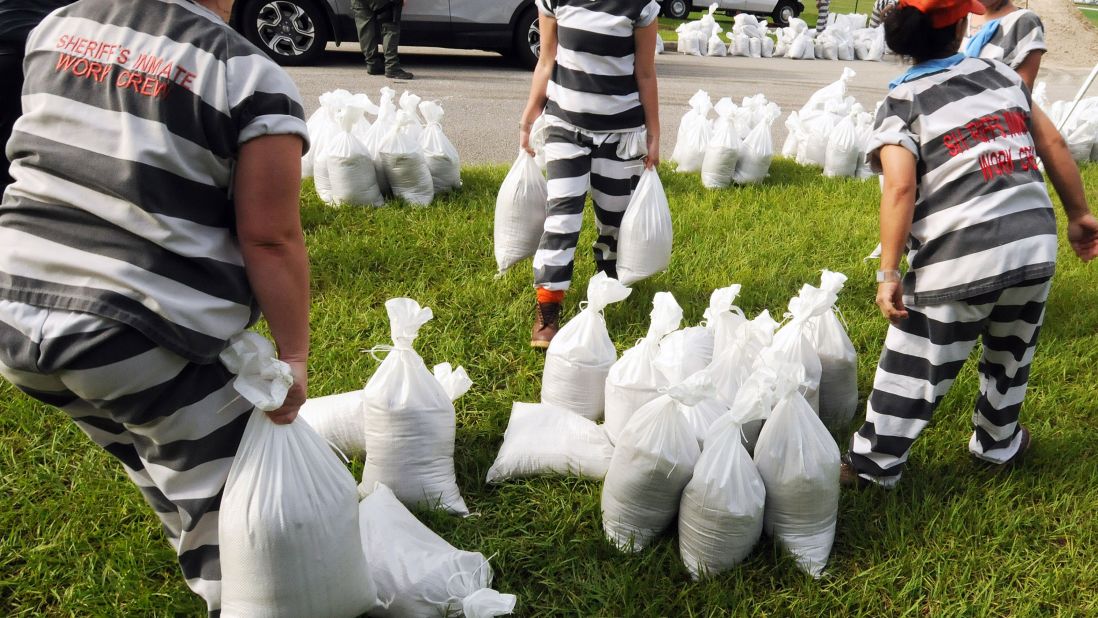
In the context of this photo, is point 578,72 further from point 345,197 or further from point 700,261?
point 345,197

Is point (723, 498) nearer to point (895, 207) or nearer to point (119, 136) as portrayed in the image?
point (895, 207)

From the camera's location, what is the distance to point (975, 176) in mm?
2096

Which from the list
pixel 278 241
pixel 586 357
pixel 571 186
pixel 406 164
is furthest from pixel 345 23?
pixel 278 241

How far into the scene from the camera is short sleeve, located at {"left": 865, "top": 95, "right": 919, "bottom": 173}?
211cm

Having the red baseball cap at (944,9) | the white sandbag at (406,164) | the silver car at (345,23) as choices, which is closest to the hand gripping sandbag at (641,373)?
the red baseball cap at (944,9)

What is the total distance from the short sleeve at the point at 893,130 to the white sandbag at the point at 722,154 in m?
2.94

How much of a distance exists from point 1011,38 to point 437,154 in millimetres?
2822

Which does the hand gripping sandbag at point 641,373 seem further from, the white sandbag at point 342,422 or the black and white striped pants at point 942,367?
the white sandbag at point 342,422

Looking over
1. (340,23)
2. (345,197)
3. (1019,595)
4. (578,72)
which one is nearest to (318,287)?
(345,197)

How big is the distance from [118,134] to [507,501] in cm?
146

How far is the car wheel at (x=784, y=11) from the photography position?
57.6 feet

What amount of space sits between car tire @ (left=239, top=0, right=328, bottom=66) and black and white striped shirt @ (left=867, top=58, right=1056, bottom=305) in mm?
7555

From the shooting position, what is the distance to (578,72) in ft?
10.0

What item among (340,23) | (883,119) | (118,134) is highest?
(118,134)
